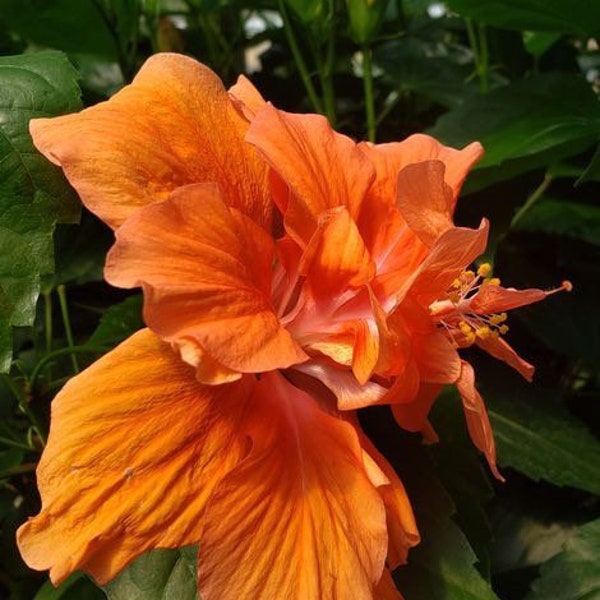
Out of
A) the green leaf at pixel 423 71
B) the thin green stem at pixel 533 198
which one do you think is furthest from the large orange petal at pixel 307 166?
the green leaf at pixel 423 71

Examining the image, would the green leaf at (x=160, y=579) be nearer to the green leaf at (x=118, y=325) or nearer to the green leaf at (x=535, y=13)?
the green leaf at (x=118, y=325)

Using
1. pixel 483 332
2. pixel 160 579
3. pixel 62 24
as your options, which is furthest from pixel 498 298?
pixel 62 24

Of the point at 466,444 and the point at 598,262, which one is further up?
the point at 466,444

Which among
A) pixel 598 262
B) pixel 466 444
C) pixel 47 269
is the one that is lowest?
pixel 598 262

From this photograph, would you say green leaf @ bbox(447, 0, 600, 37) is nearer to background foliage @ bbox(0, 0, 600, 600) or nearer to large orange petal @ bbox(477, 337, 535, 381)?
background foliage @ bbox(0, 0, 600, 600)

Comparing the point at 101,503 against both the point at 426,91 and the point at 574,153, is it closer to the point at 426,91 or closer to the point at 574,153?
the point at 574,153

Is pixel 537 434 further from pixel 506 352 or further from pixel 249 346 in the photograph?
pixel 249 346

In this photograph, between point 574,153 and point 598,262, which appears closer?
point 574,153

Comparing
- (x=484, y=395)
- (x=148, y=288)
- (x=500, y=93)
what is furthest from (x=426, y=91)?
(x=148, y=288)
